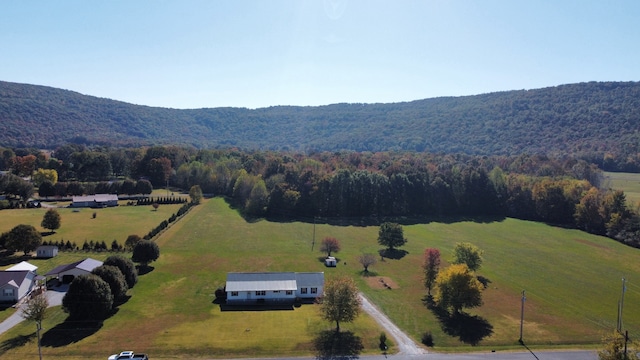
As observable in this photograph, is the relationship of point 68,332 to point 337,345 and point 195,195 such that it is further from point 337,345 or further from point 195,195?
point 195,195

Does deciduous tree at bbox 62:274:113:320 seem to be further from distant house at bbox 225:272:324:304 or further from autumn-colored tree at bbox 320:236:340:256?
autumn-colored tree at bbox 320:236:340:256

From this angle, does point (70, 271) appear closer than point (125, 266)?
No

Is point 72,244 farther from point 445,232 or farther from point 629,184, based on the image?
point 629,184

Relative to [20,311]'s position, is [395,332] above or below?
below

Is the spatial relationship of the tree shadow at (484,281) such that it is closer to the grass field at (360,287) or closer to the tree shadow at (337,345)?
the grass field at (360,287)

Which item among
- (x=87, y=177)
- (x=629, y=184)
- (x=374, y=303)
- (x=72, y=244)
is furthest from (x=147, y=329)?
(x=629, y=184)

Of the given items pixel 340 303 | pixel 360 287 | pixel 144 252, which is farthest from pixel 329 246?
pixel 144 252

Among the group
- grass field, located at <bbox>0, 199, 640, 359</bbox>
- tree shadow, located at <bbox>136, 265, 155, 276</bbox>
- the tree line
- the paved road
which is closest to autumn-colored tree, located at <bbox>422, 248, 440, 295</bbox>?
grass field, located at <bbox>0, 199, 640, 359</bbox>
